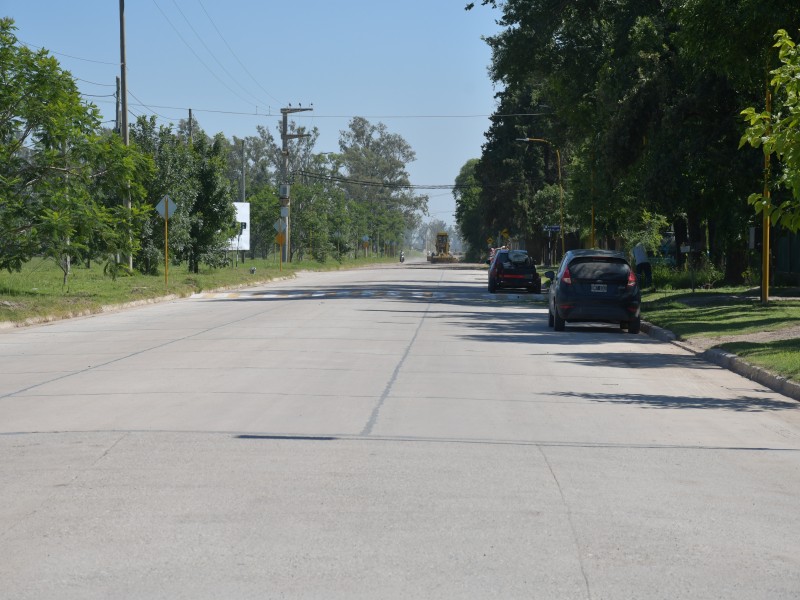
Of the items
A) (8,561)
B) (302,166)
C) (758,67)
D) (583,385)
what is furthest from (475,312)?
(302,166)

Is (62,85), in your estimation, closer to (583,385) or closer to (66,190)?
(66,190)

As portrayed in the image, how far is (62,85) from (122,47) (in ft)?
41.6

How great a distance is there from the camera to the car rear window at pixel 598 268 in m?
24.1

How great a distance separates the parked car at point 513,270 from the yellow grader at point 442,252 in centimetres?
9108

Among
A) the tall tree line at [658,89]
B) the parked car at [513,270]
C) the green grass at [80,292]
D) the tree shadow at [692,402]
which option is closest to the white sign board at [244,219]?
the green grass at [80,292]

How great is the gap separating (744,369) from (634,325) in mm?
8013

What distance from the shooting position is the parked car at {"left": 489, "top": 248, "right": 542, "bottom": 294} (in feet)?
142

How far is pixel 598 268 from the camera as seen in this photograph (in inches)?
955

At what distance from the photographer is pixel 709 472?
349 inches

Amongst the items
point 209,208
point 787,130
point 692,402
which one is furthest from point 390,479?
point 209,208

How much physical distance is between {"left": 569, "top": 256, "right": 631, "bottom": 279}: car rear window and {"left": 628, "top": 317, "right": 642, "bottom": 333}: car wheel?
995 mm

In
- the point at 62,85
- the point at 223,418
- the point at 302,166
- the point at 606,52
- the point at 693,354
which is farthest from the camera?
the point at 302,166

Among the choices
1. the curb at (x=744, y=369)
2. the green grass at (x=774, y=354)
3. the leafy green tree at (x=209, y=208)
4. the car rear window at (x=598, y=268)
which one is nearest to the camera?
the curb at (x=744, y=369)

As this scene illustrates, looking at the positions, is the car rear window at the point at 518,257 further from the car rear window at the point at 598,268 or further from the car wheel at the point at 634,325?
the car rear window at the point at 598,268
